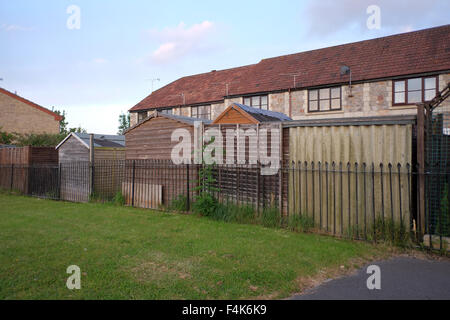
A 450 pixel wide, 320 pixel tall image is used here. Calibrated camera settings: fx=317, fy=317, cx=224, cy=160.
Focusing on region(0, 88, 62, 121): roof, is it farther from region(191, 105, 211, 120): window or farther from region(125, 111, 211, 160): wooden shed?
region(125, 111, 211, 160): wooden shed

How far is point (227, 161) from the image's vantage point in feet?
30.6

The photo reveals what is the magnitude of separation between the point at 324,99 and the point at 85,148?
13.1m

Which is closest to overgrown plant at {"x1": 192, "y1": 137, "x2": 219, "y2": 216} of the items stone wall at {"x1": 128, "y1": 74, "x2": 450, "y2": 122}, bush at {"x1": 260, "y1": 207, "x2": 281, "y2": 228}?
bush at {"x1": 260, "y1": 207, "x2": 281, "y2": 228}

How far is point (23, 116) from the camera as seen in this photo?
108ft

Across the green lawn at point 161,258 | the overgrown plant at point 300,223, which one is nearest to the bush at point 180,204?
the green lawn at point 161,258

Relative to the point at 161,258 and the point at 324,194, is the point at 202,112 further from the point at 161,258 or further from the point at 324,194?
the point at 161,258

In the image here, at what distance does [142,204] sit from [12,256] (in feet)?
19.7

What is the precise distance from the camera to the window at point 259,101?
20.6 metres

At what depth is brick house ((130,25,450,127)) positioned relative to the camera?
16.1 m

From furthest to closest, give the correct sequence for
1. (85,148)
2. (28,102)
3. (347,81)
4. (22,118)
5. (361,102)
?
(28,102) → (22,118) → (347,81) → (361,102) → (85,148)

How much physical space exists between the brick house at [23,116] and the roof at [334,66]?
1451cm

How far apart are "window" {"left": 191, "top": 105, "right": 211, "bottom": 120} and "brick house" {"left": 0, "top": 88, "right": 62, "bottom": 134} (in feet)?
61.3

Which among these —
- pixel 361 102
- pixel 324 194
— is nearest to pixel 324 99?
pixel 361 102
